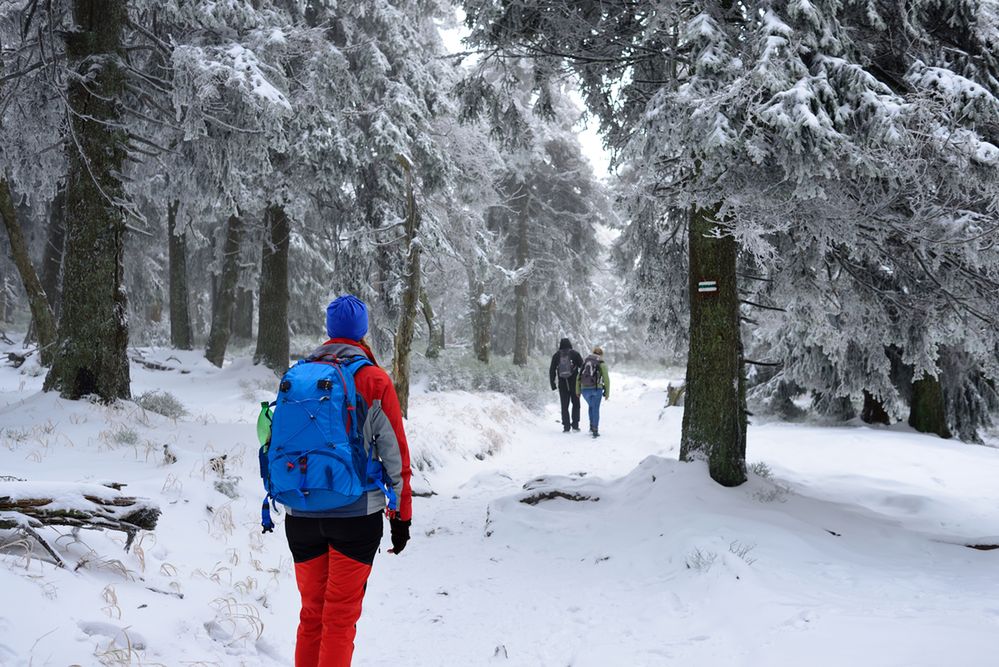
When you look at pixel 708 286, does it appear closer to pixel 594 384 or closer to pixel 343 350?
pixel 343 350

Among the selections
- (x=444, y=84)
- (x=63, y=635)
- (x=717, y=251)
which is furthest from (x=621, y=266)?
(x=63, y=635)

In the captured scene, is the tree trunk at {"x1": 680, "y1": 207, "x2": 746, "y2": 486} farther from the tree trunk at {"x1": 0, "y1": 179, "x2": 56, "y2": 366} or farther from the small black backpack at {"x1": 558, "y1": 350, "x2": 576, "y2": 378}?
the tree trunk at {"x1": 0, "y1": 179, "x2": 56, "y2": 366}

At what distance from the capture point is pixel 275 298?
1366 cm

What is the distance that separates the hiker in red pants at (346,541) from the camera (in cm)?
Result: 314

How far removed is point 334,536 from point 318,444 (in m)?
0.49

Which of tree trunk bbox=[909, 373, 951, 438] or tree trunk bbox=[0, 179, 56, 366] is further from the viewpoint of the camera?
tree trunk bbox=[909, 373, 951, 438]

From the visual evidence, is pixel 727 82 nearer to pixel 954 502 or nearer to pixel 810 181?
pixel 810 181

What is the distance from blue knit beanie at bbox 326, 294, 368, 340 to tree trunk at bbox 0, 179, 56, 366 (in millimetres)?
9377

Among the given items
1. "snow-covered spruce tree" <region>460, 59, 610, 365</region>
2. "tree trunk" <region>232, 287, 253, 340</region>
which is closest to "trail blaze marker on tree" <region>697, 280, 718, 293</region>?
"snow-covered spruce tree" <region>460, 59, 610, 365</region>

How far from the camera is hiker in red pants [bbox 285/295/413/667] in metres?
3.14

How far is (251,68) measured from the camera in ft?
23.9

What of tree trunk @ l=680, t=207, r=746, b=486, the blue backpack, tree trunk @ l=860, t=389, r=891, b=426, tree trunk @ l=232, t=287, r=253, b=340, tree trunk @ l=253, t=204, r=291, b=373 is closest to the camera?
the blue backpack

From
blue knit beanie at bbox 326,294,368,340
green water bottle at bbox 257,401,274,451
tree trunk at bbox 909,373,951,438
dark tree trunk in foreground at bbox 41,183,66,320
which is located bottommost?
tree trunk at bbox 909,373,951,438

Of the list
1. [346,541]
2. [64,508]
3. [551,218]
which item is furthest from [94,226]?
[551,218]
